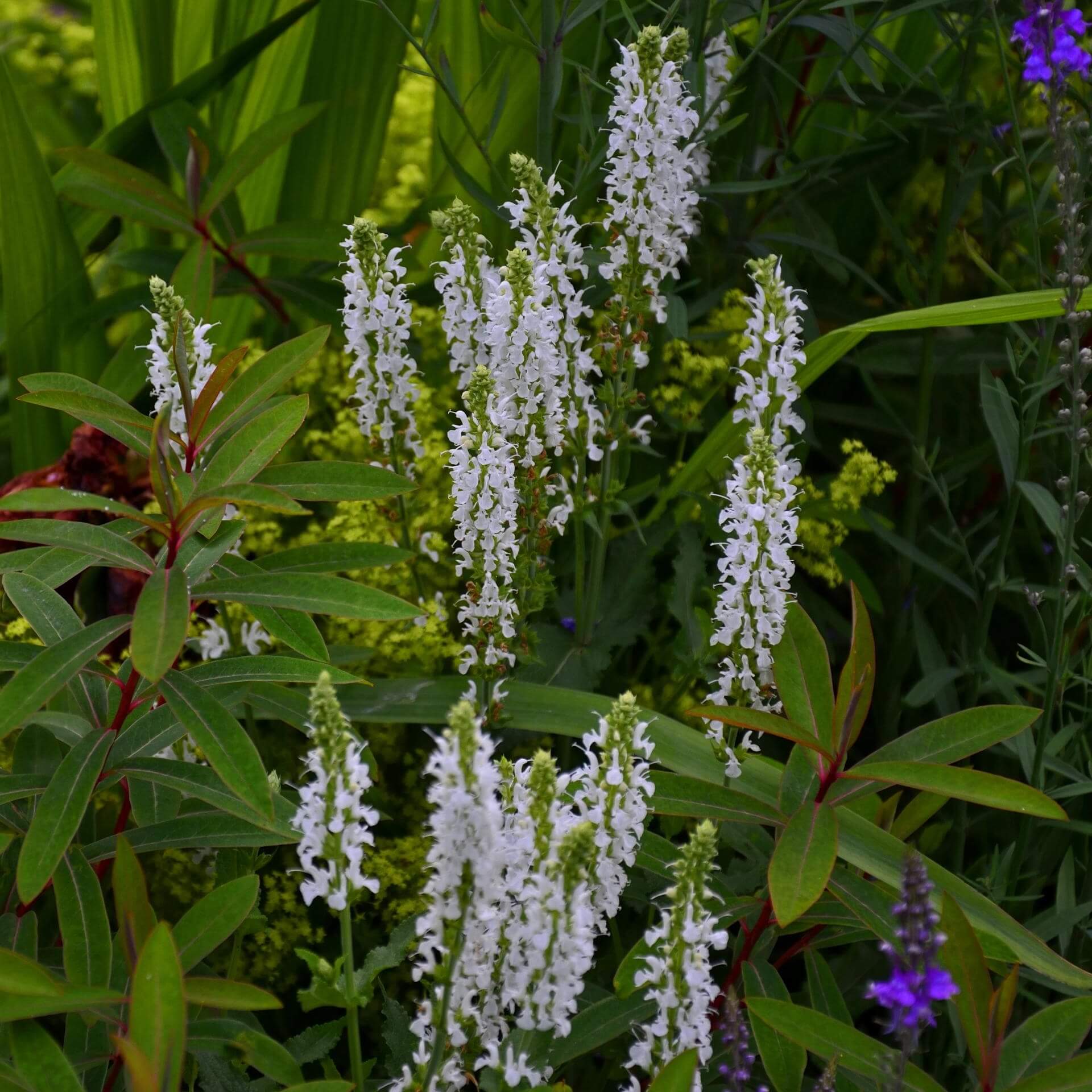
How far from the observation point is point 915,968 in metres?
1.08

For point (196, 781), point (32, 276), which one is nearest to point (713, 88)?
point (32, 276)

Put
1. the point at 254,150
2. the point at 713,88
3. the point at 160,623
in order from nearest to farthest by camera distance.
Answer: the point at 160,623
the point at 713,88
the point at 254,150

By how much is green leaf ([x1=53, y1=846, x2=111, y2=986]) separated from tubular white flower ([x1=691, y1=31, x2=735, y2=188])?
1.42 m

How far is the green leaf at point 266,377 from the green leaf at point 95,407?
0.08m

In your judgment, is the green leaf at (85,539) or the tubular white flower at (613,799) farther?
the green leaf at (85,539)

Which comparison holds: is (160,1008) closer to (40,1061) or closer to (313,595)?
(40,1061)

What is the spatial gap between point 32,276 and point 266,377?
1412mm

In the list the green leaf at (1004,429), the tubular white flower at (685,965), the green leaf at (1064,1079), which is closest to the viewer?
the tubular white flower at (685,965)

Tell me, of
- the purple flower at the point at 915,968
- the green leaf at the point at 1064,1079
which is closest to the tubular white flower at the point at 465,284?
the purple flower at the point at 915,968

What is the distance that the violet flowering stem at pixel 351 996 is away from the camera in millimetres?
A: 1196

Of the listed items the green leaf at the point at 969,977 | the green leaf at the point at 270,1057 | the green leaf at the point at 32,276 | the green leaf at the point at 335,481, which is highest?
the green leaf at the point at 32,276

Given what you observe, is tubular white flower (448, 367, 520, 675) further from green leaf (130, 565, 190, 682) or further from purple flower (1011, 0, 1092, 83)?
purple flower (1011, 0, 1092, 83)

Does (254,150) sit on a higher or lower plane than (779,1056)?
higher

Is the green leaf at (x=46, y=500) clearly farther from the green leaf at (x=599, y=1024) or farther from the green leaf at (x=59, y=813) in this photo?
the green leaf at (x=599, y=1024)
